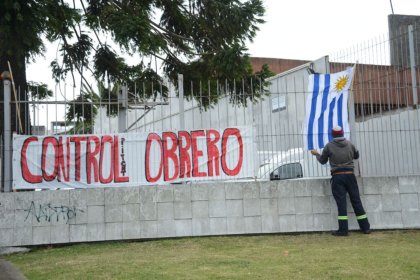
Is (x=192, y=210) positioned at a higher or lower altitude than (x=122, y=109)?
lower

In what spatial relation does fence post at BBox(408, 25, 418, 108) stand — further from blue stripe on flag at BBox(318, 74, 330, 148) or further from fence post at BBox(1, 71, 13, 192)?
fence post at BBox(1, 71, 13, 192)

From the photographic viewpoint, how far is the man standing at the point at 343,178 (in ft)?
29.0

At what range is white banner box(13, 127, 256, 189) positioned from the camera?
9.20 metres

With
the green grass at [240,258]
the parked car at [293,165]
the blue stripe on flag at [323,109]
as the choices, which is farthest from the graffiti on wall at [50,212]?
the blue stripe on flag at [323,109]

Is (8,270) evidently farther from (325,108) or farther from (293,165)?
(325,108)

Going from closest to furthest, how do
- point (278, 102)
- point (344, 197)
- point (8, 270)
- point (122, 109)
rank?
point (8, 270)
point (344, 197)
point (122, 109)
point (278, 102)

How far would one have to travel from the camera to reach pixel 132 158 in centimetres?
937

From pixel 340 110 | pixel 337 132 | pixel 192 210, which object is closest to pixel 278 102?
pixel 340 110

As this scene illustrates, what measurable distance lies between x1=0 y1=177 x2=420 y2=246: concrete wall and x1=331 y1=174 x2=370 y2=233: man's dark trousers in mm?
402

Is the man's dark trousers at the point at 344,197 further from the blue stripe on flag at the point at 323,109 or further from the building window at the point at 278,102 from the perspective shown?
the building window at the point at 278,102

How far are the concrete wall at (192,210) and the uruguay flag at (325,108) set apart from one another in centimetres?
87

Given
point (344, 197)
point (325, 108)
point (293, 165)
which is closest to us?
point (344, 197)

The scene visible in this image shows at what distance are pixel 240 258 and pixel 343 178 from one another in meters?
2.81

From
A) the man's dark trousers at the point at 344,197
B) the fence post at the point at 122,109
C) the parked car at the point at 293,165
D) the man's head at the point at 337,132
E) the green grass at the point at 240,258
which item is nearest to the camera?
the green grass at the point at 240,258
